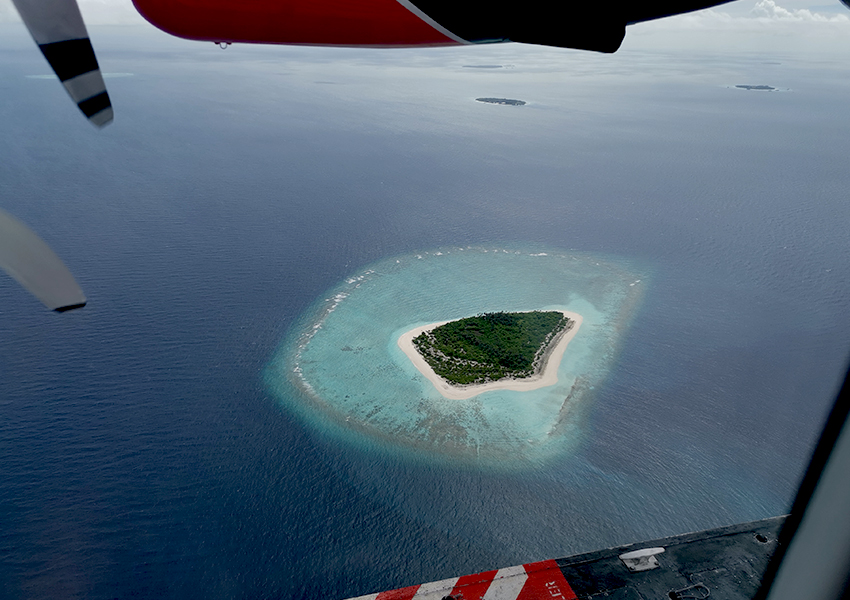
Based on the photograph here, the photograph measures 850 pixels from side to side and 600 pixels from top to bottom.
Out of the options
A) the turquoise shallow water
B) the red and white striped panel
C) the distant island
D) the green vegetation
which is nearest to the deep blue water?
the turquoise shallow water

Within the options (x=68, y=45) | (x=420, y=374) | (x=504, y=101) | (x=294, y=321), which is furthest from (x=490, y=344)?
(x=504, y=101)

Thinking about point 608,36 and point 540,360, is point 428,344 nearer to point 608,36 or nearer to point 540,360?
point 540,360

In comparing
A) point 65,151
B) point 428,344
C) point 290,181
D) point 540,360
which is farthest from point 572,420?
point 65,151

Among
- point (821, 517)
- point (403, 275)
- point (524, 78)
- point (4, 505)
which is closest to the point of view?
point (821, 517)

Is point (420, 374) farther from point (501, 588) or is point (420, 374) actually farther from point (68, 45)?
point (68, 45)

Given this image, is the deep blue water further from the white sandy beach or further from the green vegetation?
the green vegetation

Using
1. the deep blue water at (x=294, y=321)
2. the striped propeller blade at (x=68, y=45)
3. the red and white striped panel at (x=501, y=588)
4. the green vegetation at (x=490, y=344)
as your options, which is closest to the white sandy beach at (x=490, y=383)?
the green vegetation at (x=490, y=344)

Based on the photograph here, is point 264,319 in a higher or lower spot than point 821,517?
lower

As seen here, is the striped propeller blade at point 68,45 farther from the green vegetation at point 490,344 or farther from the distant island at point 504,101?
the distant island at point 504,101
